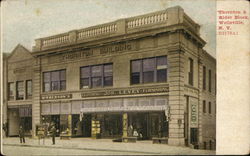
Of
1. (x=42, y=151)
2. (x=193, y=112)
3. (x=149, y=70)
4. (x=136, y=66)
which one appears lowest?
(x=42, y=151)

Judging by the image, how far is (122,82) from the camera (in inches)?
443

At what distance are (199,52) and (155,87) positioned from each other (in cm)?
167

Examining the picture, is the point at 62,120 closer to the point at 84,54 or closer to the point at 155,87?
the point at 84,54

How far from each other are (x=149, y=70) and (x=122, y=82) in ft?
3.08

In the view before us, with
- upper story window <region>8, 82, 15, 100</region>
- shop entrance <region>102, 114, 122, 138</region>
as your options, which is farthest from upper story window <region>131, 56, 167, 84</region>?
upper story window <region>8, 82, 15, 100</region>

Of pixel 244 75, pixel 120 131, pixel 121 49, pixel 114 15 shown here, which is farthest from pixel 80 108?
pixel 244 75

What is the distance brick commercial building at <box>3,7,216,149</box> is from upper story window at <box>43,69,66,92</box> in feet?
0.11

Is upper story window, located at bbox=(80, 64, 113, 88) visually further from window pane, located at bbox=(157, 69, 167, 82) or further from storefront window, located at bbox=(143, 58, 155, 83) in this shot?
window pane, located at bbox=(157, 69, 167, 82)

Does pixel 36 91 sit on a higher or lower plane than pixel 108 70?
lower

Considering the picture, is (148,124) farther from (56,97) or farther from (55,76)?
(55,76)

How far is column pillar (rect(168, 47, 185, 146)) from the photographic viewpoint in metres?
10.0

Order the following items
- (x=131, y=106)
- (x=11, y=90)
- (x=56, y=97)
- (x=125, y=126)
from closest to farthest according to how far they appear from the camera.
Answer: (x=131, y=106), (x=125, y=126), (x=56, y=97), (x=11, y=90)

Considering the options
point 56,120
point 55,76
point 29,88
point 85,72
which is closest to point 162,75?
point 85,72

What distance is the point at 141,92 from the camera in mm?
11141
